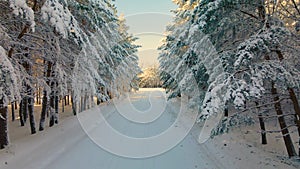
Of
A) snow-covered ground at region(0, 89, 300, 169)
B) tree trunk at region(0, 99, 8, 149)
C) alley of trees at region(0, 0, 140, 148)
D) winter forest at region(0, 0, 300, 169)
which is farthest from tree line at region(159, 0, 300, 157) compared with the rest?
tree trunk at region(0, 99, 8, 149)

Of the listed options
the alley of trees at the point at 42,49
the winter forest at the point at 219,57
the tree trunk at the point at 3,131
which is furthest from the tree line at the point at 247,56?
the tree trunk at the point at 3,131

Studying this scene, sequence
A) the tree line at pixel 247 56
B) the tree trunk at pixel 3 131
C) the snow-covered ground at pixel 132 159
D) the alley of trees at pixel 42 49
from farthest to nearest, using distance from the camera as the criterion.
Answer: the tree trunk at pixel 3 131, the snow-covered ground at pixel 132 159, the alley of trees at pixel 42 49, the tree line at pixel 247 56

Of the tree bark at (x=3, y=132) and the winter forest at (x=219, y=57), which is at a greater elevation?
the winter forest at (x=219, y=57)

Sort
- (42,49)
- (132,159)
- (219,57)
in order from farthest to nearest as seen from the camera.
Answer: (42,49)
(219,57)
(132,159)

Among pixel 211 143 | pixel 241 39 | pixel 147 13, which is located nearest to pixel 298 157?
pixel 211 143

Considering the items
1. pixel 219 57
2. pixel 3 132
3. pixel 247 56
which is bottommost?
pixel 3 132

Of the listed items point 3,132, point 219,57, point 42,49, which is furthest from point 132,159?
point 42,49

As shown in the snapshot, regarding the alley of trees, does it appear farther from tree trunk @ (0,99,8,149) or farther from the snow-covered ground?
the snow-covered ground

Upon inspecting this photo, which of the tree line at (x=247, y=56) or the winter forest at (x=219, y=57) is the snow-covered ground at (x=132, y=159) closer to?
the winter forest at (x=219, y=57)

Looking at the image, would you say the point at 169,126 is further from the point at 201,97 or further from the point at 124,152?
the point at 124,152

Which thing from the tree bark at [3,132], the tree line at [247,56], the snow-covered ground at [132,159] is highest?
the tree line at [247,56]

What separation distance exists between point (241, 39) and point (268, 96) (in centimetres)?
176

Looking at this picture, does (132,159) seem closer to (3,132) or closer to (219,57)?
(219,57)

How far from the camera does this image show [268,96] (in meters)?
6.48
